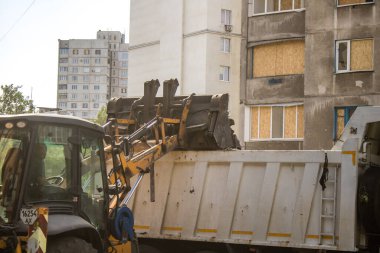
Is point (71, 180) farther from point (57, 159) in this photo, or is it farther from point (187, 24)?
point (187, 24)

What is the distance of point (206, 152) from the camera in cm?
1159

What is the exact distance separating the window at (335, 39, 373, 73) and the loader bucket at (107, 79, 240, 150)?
14.4 metres

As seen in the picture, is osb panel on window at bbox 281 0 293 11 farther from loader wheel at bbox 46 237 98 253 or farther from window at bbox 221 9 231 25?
loader wheel at bbox 46 237 98 253

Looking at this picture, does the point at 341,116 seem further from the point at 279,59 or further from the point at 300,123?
the point at 279,59

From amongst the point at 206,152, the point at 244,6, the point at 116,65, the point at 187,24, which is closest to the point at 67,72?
the point at 116,65

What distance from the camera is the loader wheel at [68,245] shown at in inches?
283

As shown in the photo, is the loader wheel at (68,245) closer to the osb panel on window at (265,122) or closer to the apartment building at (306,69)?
the apartment building at (306,69)

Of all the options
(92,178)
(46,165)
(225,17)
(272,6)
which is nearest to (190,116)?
(92,178)

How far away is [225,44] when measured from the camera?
Result: 44.3 m

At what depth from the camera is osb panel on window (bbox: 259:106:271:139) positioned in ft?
90.6

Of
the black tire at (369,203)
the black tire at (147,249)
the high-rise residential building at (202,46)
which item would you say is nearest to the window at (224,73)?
the high-rise residential building at (202,46)

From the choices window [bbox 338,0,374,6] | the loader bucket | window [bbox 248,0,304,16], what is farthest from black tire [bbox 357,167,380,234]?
window [bbox 248,0,304,16]

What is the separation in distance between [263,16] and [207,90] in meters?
14.3

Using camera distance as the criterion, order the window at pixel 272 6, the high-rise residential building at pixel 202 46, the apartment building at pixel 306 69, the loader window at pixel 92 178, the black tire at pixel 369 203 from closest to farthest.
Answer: the loader window at pixel 92 178
the black tire at pixel 369 203
the apartment building at pixel 306 69
the window at pixel 272 6
the high-rise residential building at pixel 202 46
